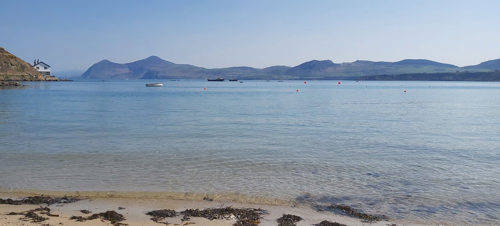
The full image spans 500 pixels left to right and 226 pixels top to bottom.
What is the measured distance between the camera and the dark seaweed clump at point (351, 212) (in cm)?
934

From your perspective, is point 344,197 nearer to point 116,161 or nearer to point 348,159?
point 348,159

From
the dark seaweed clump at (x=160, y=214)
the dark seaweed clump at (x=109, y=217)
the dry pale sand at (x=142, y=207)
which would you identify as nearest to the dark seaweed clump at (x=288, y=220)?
the dry pale sand at (x=142, y=207)

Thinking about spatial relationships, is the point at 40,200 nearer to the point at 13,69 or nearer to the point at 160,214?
the point at 160,214

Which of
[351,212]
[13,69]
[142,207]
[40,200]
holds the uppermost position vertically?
[13,69]

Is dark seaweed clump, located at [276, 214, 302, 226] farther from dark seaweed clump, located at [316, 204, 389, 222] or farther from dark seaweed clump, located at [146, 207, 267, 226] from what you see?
dark seaweed clump, located at [316, 204, 389, 222]

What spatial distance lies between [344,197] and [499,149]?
1153 cm

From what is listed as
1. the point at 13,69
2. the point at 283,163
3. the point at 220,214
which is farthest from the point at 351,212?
the point at 13,69

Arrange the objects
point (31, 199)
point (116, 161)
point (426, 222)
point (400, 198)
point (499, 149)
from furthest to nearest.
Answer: point (499, 149) → point (116, 161) → point (400, 198) → point (31, 199) → point (426, 222)

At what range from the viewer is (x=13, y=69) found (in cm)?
13138

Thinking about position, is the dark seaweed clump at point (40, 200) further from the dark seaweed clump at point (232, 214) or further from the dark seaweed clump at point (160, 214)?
the dark seaweed clump at point (232, 214)

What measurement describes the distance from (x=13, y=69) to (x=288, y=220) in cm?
14436

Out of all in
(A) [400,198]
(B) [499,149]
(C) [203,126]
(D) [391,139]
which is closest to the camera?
(A) [400,198]

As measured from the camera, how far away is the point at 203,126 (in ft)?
88.4

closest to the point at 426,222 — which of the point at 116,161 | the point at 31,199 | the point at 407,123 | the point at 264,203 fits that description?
the point at 264,203
